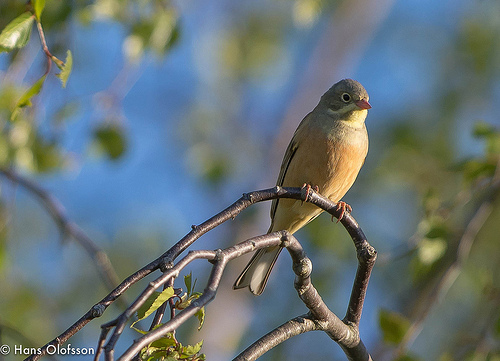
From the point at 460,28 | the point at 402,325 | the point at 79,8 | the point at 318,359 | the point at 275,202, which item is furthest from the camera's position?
the point at 460,28

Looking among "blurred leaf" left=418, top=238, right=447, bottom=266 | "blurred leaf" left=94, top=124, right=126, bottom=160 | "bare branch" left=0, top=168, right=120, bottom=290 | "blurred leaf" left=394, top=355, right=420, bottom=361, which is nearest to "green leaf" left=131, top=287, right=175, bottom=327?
"bare branch" left=0, top=168, right=120, bottom=290

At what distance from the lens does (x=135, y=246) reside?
12.4 meters

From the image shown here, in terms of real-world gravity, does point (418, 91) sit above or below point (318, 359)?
above

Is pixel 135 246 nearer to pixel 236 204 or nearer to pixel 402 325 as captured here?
pixel 402 325

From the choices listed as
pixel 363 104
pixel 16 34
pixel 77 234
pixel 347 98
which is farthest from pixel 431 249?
pixel 16 34

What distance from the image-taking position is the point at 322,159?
15.7 feet

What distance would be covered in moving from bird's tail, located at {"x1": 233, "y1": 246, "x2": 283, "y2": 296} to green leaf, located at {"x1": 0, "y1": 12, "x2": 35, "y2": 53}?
208 centimetres

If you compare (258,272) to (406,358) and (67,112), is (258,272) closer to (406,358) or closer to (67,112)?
(406,358)

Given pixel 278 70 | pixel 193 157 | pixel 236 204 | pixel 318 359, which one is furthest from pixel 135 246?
pixel 236 204

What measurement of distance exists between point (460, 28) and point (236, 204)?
12793mm

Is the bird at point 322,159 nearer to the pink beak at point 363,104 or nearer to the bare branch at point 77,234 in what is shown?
the pink beak at point 363,104

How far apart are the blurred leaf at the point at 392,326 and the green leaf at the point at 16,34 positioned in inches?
111

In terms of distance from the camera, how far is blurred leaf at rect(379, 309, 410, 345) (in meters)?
4.11

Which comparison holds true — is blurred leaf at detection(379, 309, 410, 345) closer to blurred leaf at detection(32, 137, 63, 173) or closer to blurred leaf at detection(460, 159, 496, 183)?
blurred leaf at detection(460, 159, 496, 183)
